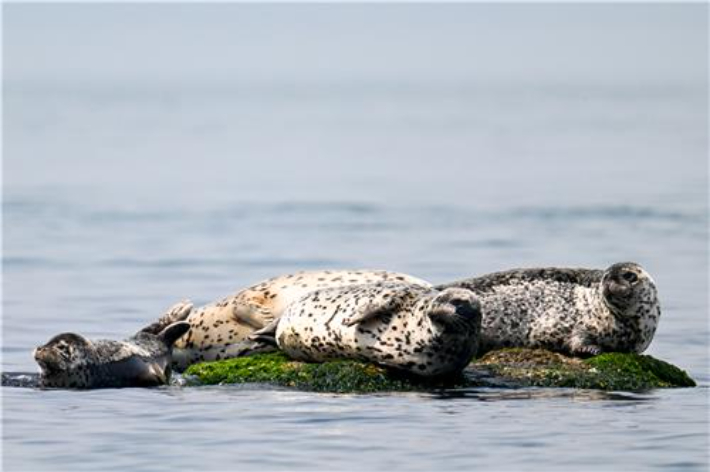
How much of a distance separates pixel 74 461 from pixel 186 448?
67cm

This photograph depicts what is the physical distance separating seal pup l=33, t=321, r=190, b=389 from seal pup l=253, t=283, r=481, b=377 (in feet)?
3.21

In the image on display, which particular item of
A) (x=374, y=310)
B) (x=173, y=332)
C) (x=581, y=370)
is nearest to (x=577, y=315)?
(x=581, y=370)

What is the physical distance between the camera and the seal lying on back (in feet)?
49.4

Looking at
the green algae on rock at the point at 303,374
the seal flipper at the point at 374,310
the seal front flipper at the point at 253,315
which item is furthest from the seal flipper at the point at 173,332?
the seal flipper at the point at 374,310

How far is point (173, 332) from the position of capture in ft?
50.3

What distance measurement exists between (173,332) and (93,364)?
92cm

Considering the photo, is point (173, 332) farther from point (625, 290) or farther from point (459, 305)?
point (625, 290)

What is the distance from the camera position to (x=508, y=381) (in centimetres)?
1440

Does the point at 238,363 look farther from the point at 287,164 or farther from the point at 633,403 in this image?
the point at 287,164

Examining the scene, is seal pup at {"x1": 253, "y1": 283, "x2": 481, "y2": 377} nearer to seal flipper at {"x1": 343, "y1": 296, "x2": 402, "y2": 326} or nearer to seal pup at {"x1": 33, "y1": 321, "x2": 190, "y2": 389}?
seal flipper at {"x1": 343, "y1": 296, "x2": 402, "y2": 326}

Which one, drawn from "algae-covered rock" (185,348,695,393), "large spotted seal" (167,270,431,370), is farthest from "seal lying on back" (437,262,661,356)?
"large spotted seal" (167,270,431,370)

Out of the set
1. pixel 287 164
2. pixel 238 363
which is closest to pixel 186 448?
pixel 238 363

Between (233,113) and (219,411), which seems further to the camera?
(233,113)

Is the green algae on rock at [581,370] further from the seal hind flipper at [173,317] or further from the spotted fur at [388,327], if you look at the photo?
the seal hind flipper at [173,317]
